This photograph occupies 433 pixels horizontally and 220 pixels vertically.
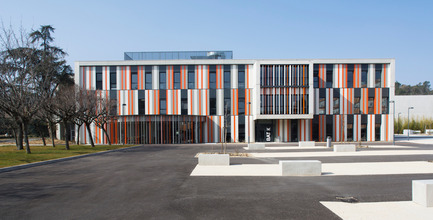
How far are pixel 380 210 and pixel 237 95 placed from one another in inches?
1139

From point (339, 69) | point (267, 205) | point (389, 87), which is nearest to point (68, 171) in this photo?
point (267, 205)

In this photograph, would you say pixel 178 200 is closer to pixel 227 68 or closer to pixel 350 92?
pixel 227 68

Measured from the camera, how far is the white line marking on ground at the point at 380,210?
5.34m

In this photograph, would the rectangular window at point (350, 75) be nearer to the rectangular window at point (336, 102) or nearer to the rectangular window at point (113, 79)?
the rectangular window at point (336, 102)

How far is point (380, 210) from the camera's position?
574 cm

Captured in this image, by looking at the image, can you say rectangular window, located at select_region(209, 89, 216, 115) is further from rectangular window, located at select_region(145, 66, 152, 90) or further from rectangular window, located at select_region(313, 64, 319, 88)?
rectangular window, located at select_region(313, 64, 319, 88)

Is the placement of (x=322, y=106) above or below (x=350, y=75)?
below


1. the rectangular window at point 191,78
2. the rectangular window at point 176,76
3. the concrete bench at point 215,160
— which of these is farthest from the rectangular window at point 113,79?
the concrete bench at point 215,160

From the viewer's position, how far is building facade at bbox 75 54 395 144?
34.2 metres

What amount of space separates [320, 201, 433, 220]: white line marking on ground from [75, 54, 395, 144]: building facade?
27452 millimetres

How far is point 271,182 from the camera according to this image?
876 centimetres

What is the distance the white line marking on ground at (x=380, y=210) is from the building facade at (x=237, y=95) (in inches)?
1081

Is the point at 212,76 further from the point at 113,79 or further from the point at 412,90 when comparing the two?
the point at 412,90

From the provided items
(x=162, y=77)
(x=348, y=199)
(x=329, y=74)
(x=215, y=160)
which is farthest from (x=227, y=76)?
(x=348, y=199)
